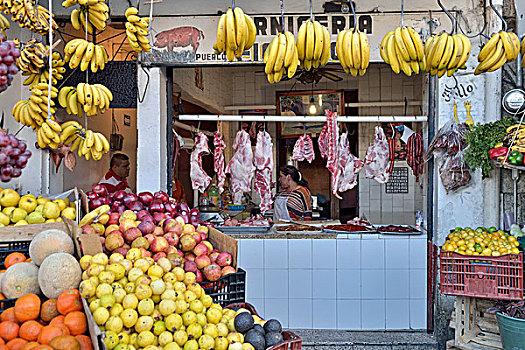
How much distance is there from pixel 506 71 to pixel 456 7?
81 centimetres

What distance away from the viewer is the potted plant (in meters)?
3.41

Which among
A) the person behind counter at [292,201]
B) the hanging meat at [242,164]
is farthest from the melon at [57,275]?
the person behind counter at [292,201]

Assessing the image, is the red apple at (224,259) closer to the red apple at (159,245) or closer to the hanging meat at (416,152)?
the red apple at (159,245)

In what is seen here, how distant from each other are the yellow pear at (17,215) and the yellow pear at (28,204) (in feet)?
0.21

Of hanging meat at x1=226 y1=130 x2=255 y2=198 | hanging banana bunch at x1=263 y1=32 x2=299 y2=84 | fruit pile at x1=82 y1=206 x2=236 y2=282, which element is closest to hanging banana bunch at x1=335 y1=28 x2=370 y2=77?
hanging banana bunch at x1=263 y1=32 x2=299 y2=84

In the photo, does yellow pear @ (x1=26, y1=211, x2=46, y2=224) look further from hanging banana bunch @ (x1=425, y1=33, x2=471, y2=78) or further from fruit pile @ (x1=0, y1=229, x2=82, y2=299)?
hanging banana bunch @ (x1=425, y1=33, x2=471, y2=78)

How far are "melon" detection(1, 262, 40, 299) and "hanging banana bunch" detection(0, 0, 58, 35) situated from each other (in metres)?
1.69

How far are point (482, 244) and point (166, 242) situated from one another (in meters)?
2.48

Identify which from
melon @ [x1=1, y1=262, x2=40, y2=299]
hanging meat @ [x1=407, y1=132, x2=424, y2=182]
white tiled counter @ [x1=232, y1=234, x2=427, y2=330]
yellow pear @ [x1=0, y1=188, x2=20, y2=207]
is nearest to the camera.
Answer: melon @ [x1=1, y1=262, x2=40, y2=299]

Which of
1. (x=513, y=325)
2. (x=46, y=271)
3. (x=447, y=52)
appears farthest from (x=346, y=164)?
(x=46, y=271)

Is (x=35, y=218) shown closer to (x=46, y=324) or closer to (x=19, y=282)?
(x=19, y=282)

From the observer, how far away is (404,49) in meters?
3.41

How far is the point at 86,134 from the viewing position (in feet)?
12.2

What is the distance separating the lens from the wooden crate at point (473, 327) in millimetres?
3899
